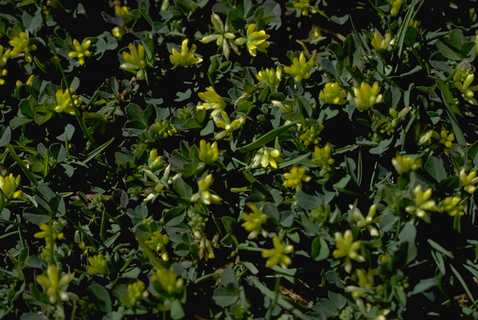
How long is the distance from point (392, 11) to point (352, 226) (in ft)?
3.91

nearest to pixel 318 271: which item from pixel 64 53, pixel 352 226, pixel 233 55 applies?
pixel 352 226

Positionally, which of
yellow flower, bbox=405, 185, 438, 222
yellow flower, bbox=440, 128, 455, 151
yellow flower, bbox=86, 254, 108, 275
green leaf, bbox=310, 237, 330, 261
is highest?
yellow flower, bbox=440, 128, 455, 151

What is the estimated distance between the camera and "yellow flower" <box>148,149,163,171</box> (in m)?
3.19

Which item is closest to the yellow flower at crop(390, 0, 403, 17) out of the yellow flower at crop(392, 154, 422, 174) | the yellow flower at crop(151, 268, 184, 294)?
the yellow flower at crop(392, 154, 422, 174)

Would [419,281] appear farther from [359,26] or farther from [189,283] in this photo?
[359,26]

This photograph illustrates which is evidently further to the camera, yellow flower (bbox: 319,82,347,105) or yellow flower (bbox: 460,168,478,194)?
yellow flower (bbox: 319,82,347,105)

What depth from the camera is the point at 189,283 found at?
298 centimetres

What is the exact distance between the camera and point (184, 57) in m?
3.35

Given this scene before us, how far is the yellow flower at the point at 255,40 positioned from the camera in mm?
3320

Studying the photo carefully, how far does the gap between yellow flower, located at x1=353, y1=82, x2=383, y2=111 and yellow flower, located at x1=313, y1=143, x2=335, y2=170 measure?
25 centimetres

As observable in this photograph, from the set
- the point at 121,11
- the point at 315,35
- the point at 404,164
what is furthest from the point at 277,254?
the point at 121,11

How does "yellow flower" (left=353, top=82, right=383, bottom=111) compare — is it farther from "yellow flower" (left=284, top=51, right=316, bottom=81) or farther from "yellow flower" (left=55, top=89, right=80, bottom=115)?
"yellow flower" (left=55, top=89, right=80, bottom=115)

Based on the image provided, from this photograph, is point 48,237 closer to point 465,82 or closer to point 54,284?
point 54,284

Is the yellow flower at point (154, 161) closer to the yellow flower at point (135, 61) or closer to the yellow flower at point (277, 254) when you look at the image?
the yellow flower at point (135, 61)
